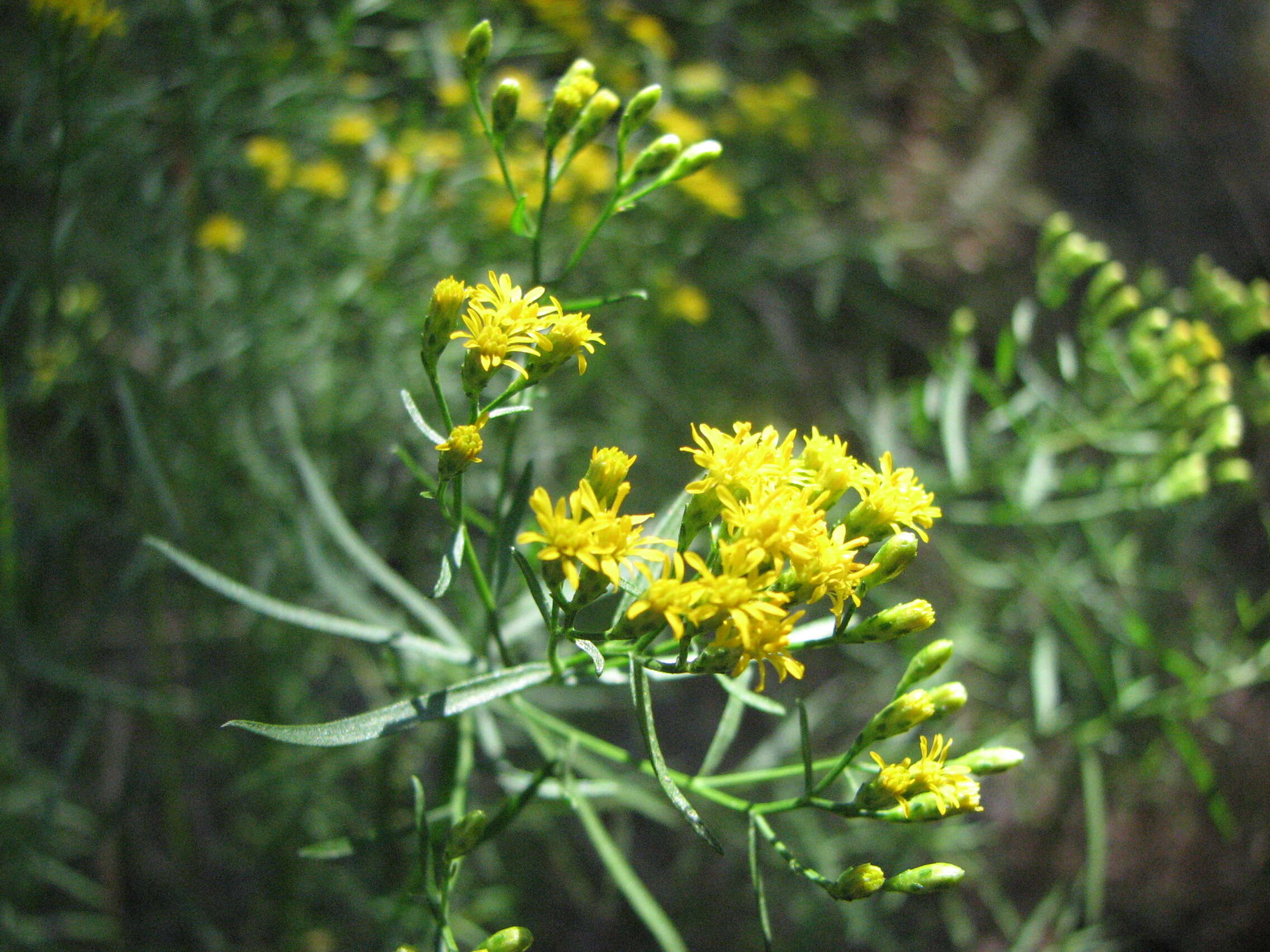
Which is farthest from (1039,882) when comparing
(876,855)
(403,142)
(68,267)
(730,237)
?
(68,267)

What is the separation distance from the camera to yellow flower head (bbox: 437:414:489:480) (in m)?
0.98

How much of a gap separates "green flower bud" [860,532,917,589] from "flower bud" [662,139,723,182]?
2.05ft

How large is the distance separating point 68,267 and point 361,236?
0.66 m

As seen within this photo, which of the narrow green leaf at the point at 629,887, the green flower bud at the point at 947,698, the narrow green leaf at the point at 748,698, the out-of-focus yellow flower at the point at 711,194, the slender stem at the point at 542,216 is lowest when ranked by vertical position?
the narrow green leaf at the point at 629,887

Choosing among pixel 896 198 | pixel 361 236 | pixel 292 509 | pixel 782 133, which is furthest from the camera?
pixel 896 198

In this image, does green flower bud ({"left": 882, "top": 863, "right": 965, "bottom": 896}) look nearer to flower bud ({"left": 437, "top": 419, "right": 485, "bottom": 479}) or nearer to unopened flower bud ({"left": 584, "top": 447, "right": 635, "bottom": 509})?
unopened flower bud ({"left": 584, "top": 447, "right": 635, "bottom": 509})

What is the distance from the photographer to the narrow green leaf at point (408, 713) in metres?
0.87

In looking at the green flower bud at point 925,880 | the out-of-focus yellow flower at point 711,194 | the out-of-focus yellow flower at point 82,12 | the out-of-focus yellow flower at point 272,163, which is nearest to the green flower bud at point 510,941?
the green flower bud at point 925,880

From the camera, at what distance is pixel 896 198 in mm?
4398

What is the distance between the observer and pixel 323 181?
7.70ft

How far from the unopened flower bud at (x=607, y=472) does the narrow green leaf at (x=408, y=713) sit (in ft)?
0.74

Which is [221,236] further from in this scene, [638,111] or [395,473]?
[638,111]

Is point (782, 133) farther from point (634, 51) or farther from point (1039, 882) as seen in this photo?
point (1039, 882)

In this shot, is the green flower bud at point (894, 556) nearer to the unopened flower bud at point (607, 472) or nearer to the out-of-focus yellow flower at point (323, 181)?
the unopened flower bud at point (607, 472)
